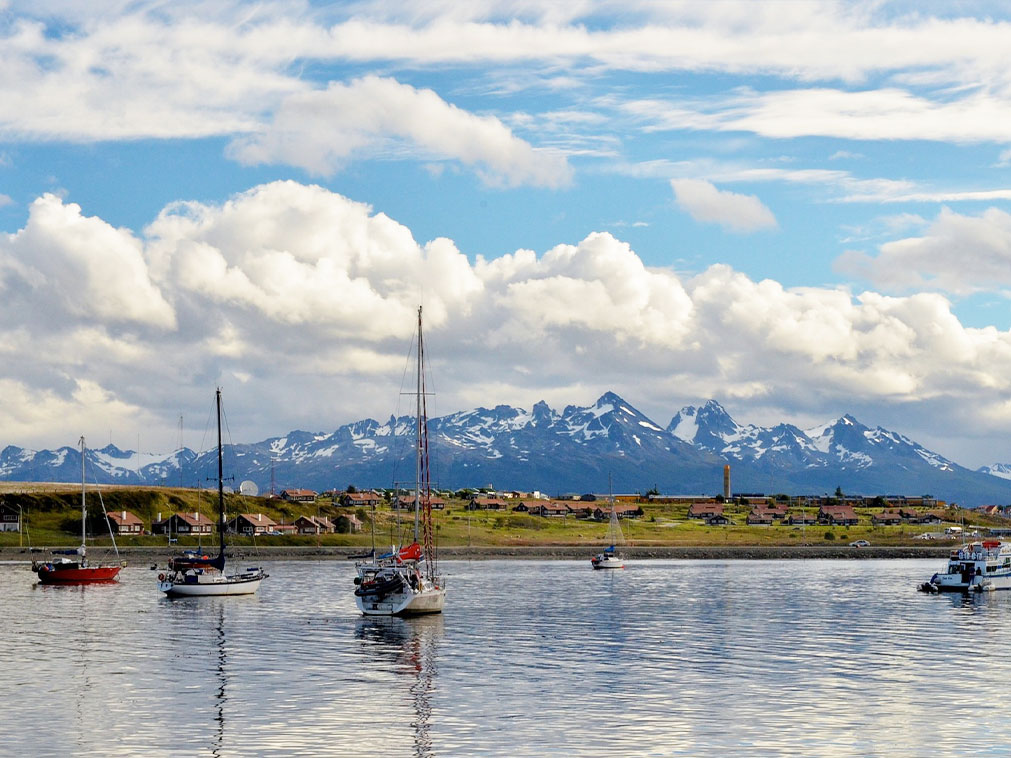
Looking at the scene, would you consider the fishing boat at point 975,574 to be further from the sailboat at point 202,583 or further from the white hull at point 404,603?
the sailboat at point 202,583

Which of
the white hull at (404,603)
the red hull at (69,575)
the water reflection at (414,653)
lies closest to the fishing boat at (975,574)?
the white hull at (404,603)

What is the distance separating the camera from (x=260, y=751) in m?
42.2

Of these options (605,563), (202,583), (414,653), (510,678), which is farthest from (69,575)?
(510,678)

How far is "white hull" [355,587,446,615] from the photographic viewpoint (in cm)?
9531

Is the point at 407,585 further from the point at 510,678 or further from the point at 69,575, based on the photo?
the point at 69,575

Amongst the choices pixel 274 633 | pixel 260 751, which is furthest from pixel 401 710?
pixel 274 633

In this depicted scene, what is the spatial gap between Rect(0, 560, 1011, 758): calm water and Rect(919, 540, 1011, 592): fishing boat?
20513 millimetres

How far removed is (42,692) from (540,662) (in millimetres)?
25069

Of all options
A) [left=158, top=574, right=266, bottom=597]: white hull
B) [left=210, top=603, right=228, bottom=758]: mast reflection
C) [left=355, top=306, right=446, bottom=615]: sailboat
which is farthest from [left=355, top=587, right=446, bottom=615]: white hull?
[left=158, top=574, right=266, bottom=597]: white hull

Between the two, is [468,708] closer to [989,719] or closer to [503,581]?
[989,719]

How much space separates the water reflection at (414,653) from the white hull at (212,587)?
34.5 m

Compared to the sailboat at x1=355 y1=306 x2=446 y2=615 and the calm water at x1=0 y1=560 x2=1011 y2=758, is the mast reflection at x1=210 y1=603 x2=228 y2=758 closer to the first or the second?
the calm water at x1=0 y1=560 x2=1011 y2=758

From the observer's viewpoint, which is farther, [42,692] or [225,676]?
[225,676]

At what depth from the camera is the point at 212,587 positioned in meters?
126
